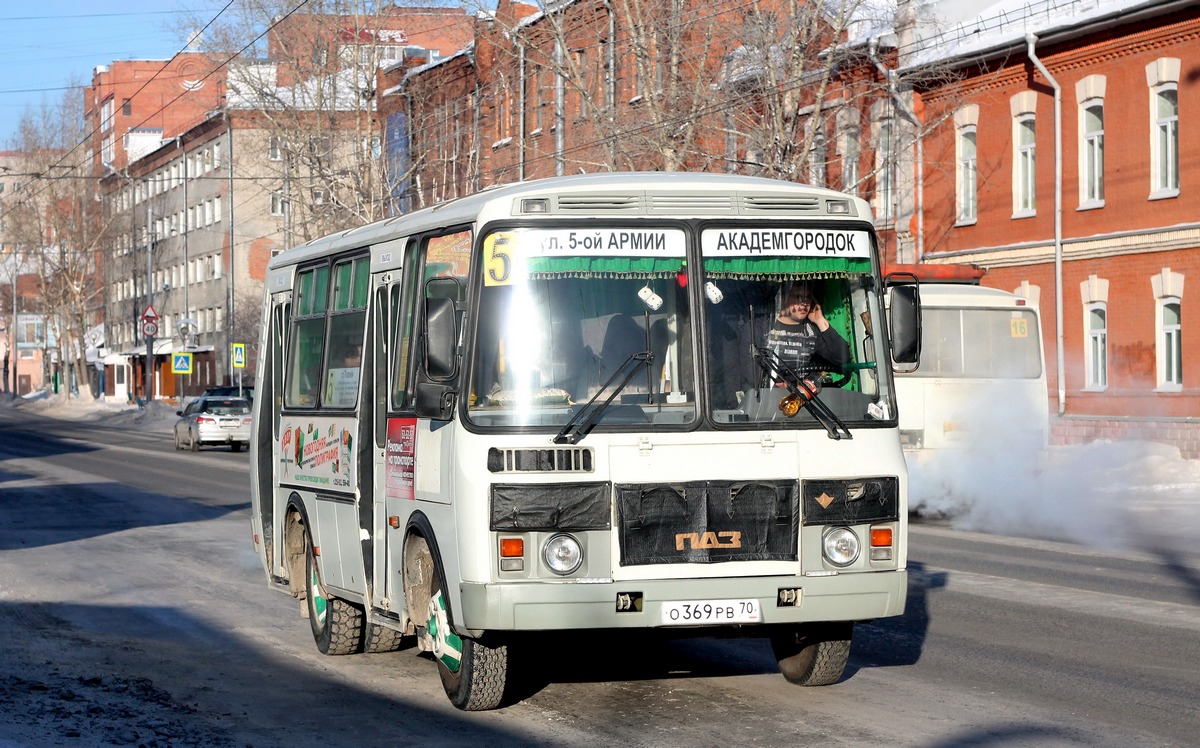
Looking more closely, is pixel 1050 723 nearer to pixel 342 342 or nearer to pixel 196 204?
pixel 342 342

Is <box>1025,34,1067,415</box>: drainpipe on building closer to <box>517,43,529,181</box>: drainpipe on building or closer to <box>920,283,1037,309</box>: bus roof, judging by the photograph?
<box>920,283,1037,309</box>: bus roof

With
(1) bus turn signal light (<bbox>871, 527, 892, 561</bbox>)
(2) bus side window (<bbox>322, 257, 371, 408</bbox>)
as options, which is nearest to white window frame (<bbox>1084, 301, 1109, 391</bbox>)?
(2) bus side window (<bbox>322, 257, 371, 408</bbox>)

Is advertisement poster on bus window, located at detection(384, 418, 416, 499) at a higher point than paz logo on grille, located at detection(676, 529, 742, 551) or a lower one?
higher

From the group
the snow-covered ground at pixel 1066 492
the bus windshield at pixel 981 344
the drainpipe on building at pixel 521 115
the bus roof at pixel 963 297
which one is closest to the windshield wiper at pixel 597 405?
the snow-covered ground at pixel 1066 492

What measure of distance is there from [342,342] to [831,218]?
3227 mm

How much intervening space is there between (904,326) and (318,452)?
3.82m

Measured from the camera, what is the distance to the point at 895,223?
38.6 m

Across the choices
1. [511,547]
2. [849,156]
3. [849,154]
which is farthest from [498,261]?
[849,156]

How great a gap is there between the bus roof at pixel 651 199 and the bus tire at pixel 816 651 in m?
2.05

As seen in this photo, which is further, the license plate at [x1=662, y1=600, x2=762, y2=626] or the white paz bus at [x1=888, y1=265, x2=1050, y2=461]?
the white paz bus at [x1=888, y1=265, x2=1050, y2=461]

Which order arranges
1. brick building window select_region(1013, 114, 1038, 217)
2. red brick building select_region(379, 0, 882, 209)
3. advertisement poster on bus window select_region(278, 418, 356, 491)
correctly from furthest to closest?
1. brick building window select_region(1013, 114, 1038, 217)
2. red brick building select_region(379, 0, 882, 209)
3. advertisement poster on bus window select_region(278, 418, 356, 491)

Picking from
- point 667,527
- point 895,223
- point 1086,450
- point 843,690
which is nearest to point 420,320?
point 667,527

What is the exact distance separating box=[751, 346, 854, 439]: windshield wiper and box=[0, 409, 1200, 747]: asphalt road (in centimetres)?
134

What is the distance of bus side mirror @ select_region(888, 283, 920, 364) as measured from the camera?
8523 millimetres
